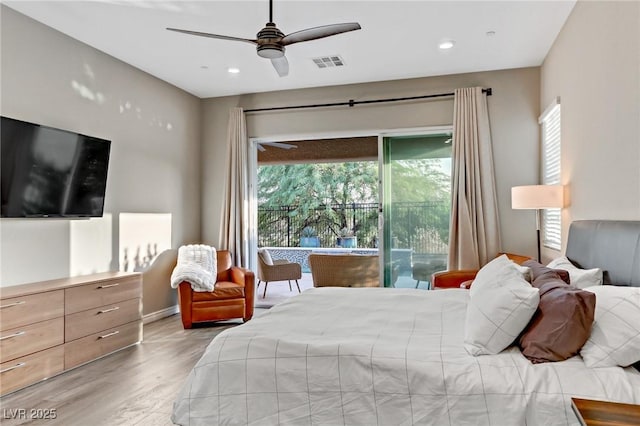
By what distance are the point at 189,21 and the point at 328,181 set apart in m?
7.92

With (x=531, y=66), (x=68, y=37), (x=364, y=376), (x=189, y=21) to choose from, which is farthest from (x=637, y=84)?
(x=68, y=37)

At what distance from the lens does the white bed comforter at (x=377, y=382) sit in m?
1.54

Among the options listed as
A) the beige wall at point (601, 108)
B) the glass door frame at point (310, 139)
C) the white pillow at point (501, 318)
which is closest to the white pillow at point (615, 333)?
the white pillow at point (501, 318)

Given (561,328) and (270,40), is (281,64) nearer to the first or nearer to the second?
(270,40)

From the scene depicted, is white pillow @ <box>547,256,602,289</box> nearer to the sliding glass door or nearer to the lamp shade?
the lamp shade

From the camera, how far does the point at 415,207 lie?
5422mm

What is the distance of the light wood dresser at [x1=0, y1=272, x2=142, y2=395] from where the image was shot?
9.99ft

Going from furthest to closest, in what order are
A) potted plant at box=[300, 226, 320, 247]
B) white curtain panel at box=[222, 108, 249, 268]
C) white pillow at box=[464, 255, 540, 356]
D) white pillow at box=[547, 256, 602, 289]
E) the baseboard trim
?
potted plant at box=[300, 226, 320, 247]
white curtain panel at box=[222, 108, 249, 268]
the baseboard trim
white pillow at box=[547, 256, 602, 289]
white pillow at box=[464, 255, 540, 356]

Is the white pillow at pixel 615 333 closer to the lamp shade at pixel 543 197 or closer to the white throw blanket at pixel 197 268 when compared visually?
the lamp shade at pixel 543 197

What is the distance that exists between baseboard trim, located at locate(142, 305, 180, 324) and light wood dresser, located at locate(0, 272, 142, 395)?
2.73 ft

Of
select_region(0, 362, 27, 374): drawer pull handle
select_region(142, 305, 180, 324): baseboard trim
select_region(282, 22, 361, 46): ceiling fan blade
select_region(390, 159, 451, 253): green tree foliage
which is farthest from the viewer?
select_region(390, 159, 451, 253): green tree foliage

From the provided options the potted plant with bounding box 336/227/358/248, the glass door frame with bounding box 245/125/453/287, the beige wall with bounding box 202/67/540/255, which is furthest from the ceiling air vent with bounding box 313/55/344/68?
the potted plant with bounding box 336/227/358/248

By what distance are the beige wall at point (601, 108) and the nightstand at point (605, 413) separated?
1462 millimetres
